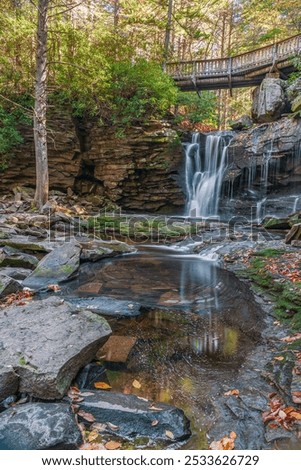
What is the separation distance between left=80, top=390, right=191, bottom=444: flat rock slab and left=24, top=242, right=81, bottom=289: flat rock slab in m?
3.82

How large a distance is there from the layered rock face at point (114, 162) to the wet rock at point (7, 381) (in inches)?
533

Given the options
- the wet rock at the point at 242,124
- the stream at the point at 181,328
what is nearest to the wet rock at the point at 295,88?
the wet rock at the point at 242,124

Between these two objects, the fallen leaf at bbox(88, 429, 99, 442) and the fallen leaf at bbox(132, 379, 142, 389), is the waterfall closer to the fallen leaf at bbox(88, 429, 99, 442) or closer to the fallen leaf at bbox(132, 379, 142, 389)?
the fallen leaf at bbox(132, 379, 142, 389)

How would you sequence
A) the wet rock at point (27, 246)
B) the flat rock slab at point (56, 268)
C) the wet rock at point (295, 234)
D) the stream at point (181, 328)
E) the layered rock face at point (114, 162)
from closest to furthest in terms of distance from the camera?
1. the stream at point (181, 328)
2. the flat rock slab at point (56, 268)
3. the wet rock at point (27, 246)
4. the wet rock at point (295, 234)
5. the layered rock face at point (114, 162)

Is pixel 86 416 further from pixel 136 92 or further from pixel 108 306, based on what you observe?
pixel 136 92

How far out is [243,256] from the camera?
791cm

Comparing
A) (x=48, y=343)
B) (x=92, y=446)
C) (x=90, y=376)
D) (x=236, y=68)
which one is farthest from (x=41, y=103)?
(x=236, y=68)

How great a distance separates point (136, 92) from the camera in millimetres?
15523

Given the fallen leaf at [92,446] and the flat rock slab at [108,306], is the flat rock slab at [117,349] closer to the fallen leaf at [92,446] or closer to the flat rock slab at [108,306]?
the flat rock slab at [108,306]

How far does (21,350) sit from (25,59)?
15706mm

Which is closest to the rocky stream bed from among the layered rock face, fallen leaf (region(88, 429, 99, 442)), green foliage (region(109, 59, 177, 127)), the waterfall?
fallen leaf (region(88, 429, 99, 442))

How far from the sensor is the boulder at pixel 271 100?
15531mm

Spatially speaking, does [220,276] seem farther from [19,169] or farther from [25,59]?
[25,59]
